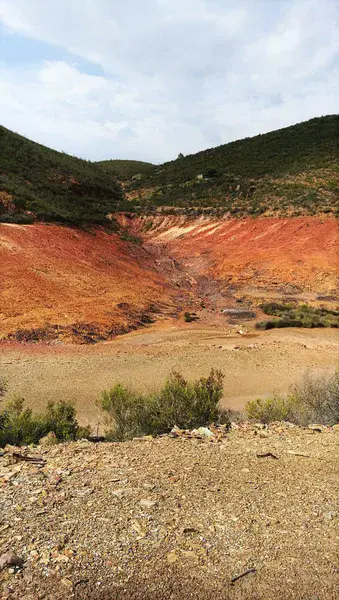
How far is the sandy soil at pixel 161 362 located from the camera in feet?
40.5

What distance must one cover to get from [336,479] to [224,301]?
20571 millimetres

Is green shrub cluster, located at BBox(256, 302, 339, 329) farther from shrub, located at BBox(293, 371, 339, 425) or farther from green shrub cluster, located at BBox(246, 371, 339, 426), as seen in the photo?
green shrub cluster, located at BBox(246, 371, 339, 426)

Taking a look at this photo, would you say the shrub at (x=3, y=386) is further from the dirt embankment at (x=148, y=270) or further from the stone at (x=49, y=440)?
the dirt embankment at (x=148, y=270)

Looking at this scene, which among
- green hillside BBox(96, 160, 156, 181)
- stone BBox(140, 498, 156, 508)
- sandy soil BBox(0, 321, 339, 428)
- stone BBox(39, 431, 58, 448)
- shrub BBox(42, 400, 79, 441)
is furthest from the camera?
green hillside BBox(96, 160, 156, 181)

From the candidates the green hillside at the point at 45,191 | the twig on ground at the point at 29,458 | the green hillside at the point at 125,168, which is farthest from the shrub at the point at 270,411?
the green hillside at the point at 125,168

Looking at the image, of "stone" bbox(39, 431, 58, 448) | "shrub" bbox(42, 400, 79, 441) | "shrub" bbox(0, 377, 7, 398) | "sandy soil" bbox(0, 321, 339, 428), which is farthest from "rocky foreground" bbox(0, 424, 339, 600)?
"shrub" bbox(0, 377, 7, 398)

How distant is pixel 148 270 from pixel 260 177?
27009 millimetres

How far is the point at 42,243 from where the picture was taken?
1075 inches

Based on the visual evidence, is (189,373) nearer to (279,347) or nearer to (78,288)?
(279,347)

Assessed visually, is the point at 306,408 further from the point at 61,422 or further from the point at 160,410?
the point at 61,422

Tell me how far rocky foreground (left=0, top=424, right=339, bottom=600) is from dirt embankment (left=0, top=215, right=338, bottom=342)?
1225cm

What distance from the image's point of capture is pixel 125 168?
85688 mm

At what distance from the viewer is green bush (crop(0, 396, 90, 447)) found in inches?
306

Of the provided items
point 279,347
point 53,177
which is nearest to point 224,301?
point 279,347
